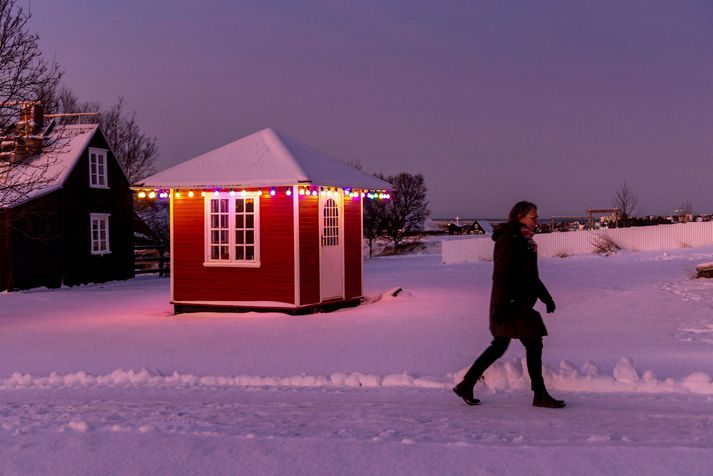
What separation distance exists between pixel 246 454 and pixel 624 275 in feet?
53.2

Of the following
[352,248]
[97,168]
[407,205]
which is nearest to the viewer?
[352,248]

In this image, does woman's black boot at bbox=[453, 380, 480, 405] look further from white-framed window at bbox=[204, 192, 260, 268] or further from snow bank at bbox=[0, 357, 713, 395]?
white-framed window at bbox=[204, 192, 260, 268]

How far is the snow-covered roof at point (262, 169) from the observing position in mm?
15180

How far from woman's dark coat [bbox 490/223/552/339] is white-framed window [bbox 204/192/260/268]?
9427 mm

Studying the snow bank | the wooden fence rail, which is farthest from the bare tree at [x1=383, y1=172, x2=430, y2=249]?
the snow bank

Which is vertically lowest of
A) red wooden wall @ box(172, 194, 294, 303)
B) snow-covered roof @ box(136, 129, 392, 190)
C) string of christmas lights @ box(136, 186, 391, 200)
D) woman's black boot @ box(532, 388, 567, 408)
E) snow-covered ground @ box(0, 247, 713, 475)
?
snow-covered ground @ box(0, 247, 713, 475)

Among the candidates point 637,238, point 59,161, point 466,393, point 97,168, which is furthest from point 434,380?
point 97,168

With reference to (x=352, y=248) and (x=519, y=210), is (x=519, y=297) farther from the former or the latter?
(x=352, y=248)

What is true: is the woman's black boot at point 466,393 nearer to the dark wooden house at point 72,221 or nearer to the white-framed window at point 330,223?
the white-framed window at point 330,223

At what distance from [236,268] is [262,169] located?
2.20 m

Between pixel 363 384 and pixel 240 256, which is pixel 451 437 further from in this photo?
pixel 240 256

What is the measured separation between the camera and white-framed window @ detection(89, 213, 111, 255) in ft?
92.6

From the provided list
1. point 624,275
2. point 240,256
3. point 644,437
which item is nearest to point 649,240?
point 624,275

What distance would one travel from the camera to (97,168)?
1124 inches
